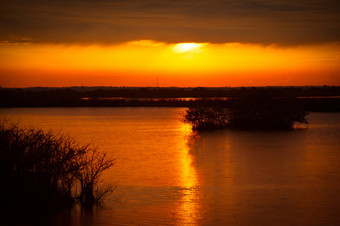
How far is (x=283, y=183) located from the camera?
15.2 m

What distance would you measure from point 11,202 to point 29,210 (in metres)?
0.43

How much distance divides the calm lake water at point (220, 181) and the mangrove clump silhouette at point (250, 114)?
185 inches

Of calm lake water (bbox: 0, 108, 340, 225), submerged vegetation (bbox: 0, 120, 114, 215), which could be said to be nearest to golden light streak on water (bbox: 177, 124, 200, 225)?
calm lake water (bbox: 0, 108, 340, 225)

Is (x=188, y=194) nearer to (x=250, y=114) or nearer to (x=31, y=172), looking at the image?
(x=31, y=172)

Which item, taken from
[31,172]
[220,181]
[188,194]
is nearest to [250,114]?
[220,181]

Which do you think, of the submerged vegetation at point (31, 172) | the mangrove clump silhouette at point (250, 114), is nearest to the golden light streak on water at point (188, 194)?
the submerged vegetation at point (31, 172)

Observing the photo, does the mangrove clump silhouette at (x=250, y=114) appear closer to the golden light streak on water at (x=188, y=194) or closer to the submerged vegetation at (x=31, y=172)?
the golden light streak on water at (x=188, y=194)

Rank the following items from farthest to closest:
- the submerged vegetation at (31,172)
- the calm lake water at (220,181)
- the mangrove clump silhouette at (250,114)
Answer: the mangrove clump silhouette at (250,114) → the calm lake water at (220,181) → the submerged vegetation at (31,172)

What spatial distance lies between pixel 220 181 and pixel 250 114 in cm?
1910

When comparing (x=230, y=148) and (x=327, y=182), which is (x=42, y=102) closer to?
(x=230, y=148)

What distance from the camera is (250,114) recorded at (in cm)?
3422

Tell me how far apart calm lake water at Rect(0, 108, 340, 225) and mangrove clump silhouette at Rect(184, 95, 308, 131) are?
185 inches

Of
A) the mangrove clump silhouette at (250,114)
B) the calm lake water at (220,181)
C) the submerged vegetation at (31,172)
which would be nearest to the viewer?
the submerged vegetation at (31,172)

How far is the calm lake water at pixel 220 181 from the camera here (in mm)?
11266
